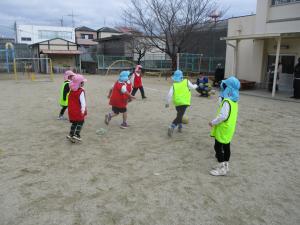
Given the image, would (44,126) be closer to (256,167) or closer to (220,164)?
(220,164)

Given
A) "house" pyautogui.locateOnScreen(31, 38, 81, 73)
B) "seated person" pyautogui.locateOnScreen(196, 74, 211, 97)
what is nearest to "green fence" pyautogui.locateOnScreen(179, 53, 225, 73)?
"seated person" pyautogui.locateOnScreen(196, 74, 211, 97)

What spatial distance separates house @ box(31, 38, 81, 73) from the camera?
99.6 feet

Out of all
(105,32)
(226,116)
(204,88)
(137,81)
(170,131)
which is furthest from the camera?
(105,32)

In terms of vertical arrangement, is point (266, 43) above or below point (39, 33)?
below

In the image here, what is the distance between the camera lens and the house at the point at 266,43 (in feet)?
43.8

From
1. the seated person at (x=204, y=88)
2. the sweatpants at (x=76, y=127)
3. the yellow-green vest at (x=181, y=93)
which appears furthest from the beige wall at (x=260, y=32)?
the sweatpants at (x=76, y=127)

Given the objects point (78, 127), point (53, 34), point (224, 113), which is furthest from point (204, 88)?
point (53, 34)

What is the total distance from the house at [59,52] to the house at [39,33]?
83.7ft

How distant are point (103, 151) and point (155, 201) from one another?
210 cm

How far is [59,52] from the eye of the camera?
30.3 meters

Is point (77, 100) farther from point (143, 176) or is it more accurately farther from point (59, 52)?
point (59, 52)

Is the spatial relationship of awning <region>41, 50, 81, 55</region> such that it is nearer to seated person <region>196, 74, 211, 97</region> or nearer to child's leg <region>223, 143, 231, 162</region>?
seated person <region>196, 74, 211, 97</region>

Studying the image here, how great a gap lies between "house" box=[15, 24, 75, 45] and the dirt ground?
53267 millimetres

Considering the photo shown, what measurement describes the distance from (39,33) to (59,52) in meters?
33.5
